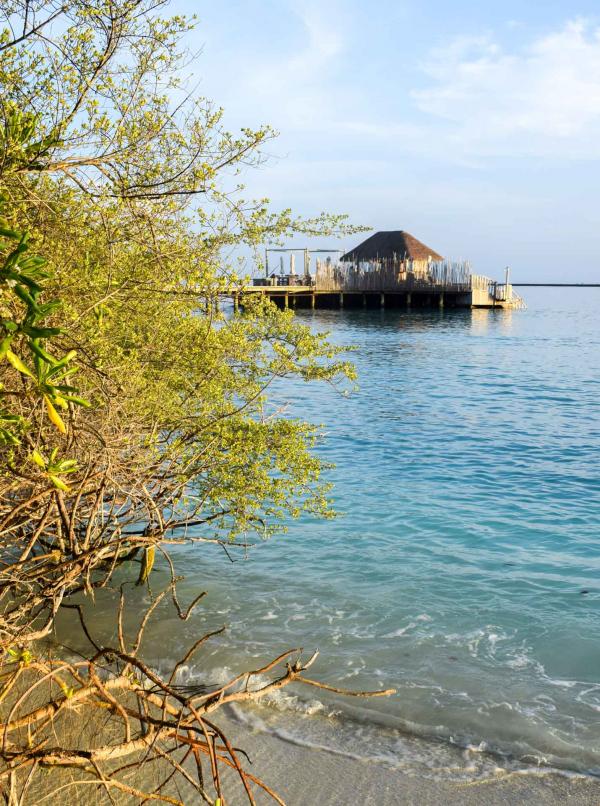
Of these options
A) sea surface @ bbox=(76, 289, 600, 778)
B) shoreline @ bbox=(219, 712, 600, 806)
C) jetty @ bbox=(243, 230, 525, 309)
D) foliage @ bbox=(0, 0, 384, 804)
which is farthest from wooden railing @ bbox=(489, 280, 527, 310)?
shoreline @ bbox=(219, 712, 600, 806)

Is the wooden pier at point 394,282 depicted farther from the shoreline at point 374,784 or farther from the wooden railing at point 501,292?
the shoreline at point 374,784

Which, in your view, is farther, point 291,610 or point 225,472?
point 291,610

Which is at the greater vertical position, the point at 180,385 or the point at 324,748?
the point at 180,385

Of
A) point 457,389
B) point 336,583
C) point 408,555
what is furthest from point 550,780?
point 457,389

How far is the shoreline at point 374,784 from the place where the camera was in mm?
4363

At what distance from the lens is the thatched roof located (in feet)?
177

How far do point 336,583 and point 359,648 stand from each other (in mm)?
1502

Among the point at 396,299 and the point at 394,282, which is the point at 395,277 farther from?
the point at 396,299

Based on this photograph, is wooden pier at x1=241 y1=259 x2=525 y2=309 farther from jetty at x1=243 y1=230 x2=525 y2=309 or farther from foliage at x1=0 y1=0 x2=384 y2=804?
foliage at x1=0 y1=0 x2=384 y2=804

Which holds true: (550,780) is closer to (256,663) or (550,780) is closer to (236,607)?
(256,663)

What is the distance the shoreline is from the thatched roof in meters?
50.0

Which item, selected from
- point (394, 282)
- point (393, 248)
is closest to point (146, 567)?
point (394, 282)

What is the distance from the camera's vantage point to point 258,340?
665cm

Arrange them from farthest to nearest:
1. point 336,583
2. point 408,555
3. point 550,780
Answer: point 408,555
point 336,583
point 550,780
